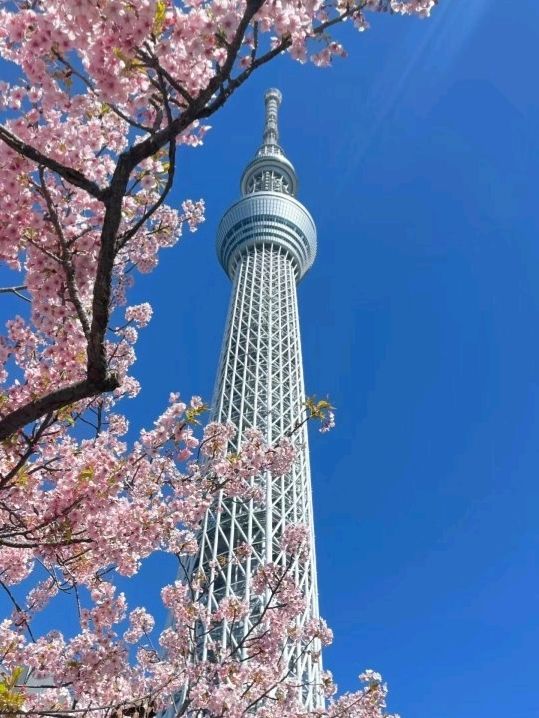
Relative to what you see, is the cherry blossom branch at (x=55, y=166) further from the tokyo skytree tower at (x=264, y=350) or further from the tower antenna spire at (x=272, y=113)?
the tower antenna spire at (x=272, y=113)

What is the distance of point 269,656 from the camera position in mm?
6570

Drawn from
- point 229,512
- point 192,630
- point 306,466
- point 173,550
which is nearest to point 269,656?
point 192,630

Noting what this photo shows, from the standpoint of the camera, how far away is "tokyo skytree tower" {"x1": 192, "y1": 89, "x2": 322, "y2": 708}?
29.9 meters

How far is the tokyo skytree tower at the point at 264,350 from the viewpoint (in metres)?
29.9

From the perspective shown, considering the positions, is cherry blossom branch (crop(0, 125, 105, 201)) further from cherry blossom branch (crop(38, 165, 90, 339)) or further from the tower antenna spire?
the tower antenna spire

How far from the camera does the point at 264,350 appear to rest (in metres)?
40.8

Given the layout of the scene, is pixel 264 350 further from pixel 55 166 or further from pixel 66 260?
pixel 55 166

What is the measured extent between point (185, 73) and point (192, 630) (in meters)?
5.71

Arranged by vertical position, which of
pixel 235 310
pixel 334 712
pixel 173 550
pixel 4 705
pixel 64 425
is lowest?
pixel 4 705

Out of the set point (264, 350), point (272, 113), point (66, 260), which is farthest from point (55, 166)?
point (272, 113)

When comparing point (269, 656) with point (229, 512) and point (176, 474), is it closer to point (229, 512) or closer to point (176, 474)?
point (176, 474)

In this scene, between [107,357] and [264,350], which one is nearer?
[107,357]

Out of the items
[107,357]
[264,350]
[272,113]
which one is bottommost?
[107,357]

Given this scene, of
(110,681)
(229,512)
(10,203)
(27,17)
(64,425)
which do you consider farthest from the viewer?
(229,512)
